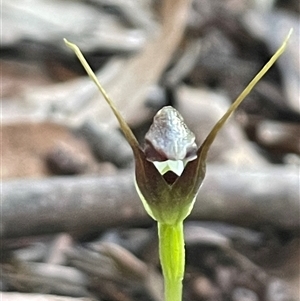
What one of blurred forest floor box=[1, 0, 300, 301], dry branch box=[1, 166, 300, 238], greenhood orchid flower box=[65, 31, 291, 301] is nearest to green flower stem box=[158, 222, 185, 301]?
greenhood orchid flower box=[65, 31, 291, 301]

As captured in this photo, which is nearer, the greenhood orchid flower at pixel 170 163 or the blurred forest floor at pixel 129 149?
the greenhood orchid flower at pixel 170 163

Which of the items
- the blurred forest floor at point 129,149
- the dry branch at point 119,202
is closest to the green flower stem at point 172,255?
the blurred forest floor at point 129,149

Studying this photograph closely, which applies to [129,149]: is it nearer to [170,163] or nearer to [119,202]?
[119,202]

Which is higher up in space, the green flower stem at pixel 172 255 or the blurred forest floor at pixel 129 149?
the blurred forest floor at pixel 129 149

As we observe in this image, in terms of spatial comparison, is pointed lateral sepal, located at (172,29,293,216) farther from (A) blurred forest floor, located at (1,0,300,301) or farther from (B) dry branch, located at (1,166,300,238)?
(B) dry branch, located at (1,166,300,238)

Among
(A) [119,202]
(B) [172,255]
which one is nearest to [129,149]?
(A) [119,202]

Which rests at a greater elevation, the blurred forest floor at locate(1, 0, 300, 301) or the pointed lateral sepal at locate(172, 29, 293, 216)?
the blurred forest floor at locate(1, 0, 300, 301)

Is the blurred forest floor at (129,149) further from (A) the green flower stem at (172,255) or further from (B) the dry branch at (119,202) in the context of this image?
(A) the green flower stem at (172,255)
